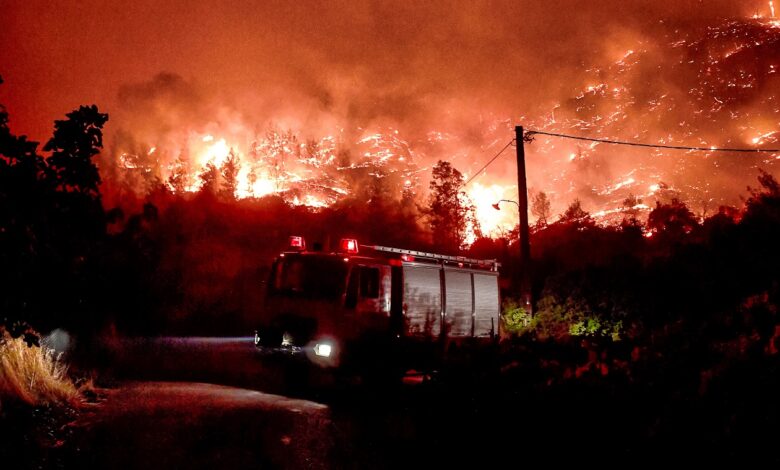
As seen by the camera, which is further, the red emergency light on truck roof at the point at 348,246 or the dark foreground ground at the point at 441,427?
the red emergency light on truck roof at the point at 348,246

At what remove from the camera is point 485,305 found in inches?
587

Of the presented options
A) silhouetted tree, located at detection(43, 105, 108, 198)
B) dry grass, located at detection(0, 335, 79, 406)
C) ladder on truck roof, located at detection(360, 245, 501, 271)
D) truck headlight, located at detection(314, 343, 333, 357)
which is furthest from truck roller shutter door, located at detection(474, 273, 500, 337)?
silhouetted tree, located at detection(43, 105, 108, 198)

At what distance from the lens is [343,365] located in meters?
9.95

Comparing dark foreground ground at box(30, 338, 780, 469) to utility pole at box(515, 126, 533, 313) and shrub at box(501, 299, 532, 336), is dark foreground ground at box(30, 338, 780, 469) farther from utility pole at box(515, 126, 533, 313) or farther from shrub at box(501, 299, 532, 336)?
utility pole at box(515, 126, 533, 313)

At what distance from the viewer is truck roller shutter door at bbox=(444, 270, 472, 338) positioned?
13297mm

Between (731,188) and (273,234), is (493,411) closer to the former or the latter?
(273,234)

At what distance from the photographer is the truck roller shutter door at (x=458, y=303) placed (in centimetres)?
1330

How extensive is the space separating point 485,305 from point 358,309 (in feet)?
18.3

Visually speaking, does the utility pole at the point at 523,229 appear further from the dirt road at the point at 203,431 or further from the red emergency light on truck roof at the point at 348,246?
the dirt road at the point at 203,431

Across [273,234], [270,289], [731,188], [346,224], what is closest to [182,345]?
[270,289]

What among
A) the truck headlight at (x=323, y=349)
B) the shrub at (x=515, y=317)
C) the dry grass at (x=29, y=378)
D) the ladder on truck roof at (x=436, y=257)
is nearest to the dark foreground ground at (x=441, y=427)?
the dry grass at (x=29, y=378)

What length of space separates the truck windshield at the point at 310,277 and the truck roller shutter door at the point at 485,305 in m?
5.22

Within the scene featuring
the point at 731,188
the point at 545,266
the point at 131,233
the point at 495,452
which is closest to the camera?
the point at 131,233

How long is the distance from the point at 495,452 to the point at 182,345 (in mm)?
14920
